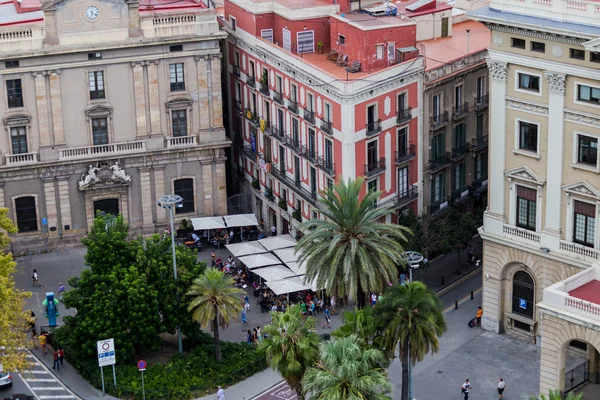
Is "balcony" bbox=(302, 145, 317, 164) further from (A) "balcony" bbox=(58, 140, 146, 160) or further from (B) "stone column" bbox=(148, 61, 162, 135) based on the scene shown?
(A) "balcony" bbox=(58, 140, 146, 160)

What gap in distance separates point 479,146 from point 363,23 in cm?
1668

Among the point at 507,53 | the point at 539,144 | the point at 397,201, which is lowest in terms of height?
the point at 397,201

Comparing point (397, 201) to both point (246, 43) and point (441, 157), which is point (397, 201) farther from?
point (246, 43)

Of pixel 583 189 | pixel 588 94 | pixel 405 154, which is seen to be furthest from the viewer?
pixel 405 154

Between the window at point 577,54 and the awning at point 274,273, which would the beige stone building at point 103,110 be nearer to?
the awning at point 274,273

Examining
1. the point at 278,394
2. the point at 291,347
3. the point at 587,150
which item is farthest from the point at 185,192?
the point at 587,150

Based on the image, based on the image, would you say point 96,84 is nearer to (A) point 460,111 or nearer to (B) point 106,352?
(B) point 106,352

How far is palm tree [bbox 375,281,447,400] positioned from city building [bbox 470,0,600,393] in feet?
26.0

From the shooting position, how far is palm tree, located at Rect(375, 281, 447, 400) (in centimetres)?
8600

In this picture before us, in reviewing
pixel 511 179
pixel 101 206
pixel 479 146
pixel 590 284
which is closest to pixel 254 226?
pixel 101 206

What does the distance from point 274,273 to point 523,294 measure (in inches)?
802

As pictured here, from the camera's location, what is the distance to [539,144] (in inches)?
3777

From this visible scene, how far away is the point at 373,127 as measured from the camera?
4222 inches

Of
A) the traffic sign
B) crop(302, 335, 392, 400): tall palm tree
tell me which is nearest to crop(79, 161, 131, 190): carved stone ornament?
the traffic sign
